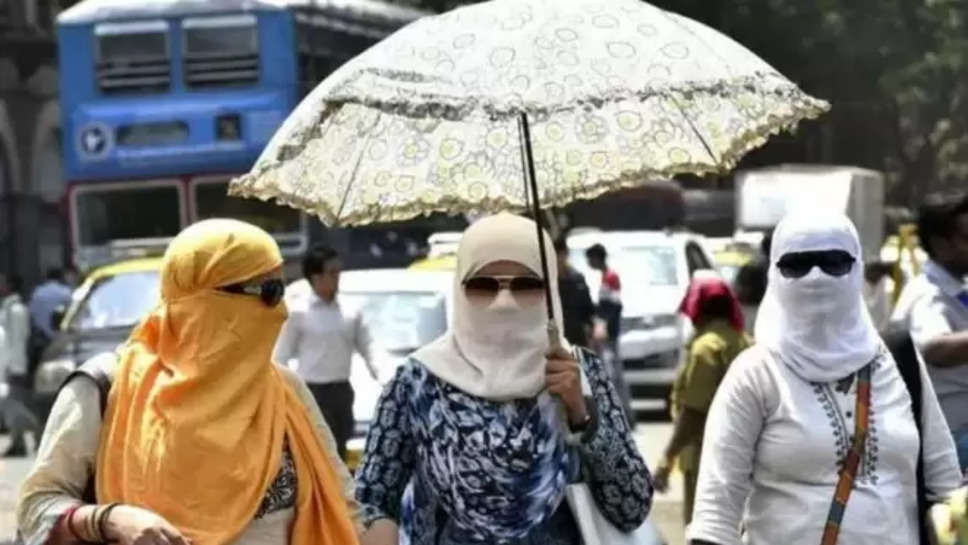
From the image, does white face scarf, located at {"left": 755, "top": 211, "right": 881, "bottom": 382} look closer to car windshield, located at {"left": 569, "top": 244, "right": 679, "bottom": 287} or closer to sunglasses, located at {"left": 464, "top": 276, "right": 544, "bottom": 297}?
sunglasses, located at {"left": 464, "top": 276, "right": 544, "bottom": 297}

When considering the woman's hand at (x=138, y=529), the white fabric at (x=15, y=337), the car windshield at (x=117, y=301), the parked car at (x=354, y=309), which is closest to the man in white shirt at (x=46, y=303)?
the white fabric at (x=15, y=337)

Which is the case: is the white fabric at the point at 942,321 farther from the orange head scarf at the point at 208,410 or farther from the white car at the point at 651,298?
the white car at the point at 651,298

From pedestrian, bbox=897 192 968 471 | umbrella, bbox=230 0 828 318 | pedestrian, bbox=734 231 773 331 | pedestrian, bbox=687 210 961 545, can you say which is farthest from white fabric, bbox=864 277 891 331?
pedestrian, bbox=687 210 961 545

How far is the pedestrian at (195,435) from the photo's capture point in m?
4.72

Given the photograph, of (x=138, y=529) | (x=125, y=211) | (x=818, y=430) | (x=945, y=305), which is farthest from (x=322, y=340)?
(x=125, y=211)

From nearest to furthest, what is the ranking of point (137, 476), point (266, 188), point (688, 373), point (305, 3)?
point (137, 476), point (266, 188), point (688, 373), point (305, 3)

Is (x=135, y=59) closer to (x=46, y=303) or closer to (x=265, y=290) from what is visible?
(x=46, y=303)

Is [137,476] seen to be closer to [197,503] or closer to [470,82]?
[197,503]

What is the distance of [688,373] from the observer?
34.9 ft

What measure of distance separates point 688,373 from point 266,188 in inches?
192

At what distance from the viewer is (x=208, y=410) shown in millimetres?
4762

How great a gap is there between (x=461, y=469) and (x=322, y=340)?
8.17 m

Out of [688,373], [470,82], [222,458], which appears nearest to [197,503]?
[222,458]

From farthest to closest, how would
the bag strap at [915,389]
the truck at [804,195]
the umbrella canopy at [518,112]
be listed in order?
the truck at [804,195] → the bag strap at [915,389] → the umbrella canopy at [518,112]
